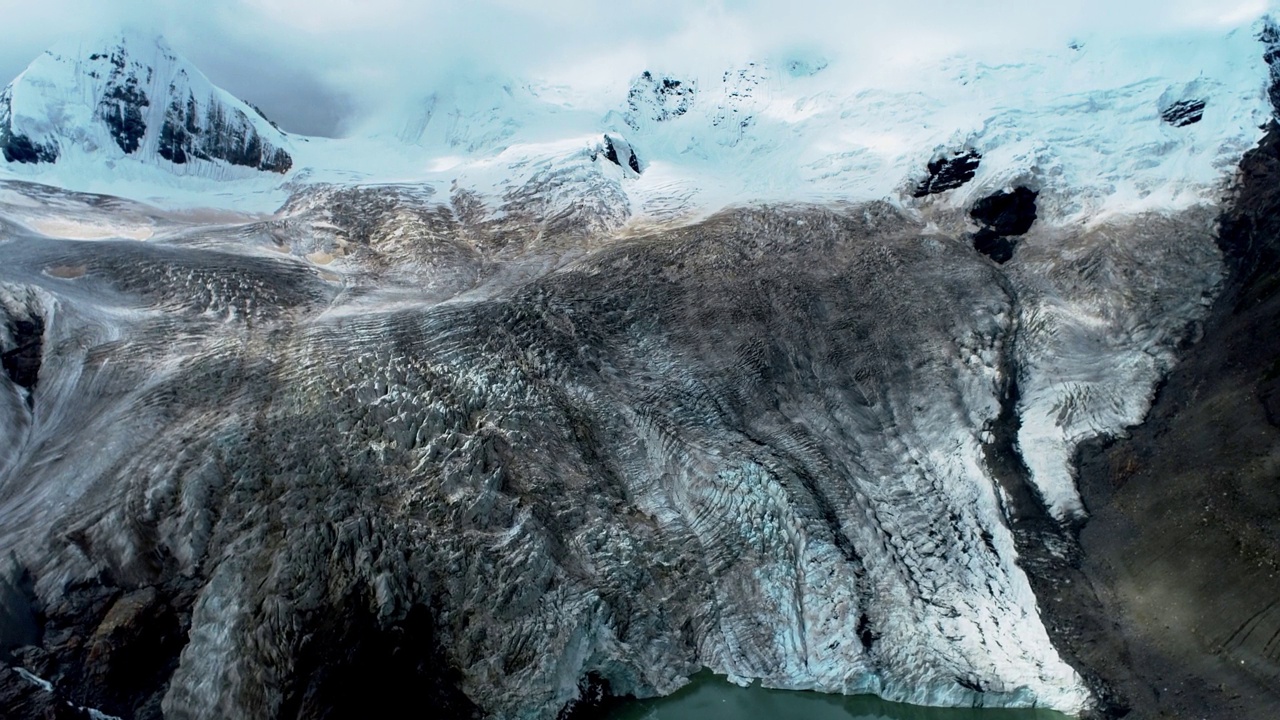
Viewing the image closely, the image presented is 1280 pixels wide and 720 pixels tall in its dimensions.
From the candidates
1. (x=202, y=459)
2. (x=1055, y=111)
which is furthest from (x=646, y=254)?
(x=1055, y=111)

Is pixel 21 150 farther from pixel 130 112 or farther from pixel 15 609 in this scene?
pixel 15 609

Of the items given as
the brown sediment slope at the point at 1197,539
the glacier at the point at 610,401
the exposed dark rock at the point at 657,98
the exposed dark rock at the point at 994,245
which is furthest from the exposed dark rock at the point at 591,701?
the exposed dark rock at the point at 657,98

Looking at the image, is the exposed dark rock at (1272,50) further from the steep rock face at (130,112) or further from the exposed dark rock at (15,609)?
the steep rock face at (130,112)

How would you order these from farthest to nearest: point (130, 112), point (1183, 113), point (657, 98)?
point (657, 98) < point (130, 112) < point (1183, 113)

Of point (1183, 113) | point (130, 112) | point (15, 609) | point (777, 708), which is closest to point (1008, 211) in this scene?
point (1183, 113)

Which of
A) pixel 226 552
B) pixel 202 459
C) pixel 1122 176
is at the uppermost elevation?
pixel 1122 176

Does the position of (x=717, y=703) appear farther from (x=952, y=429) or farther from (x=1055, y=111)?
(x=1055, y=111)

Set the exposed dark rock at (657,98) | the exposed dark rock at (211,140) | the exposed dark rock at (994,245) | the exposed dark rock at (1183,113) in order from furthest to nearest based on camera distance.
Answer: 1. the exposed dark rock at (657,98)
2. the exposed dark rock at (211,140)
3. the exposed dark rock at (1183,113)
4. the exposed dark rock at (994,245)
